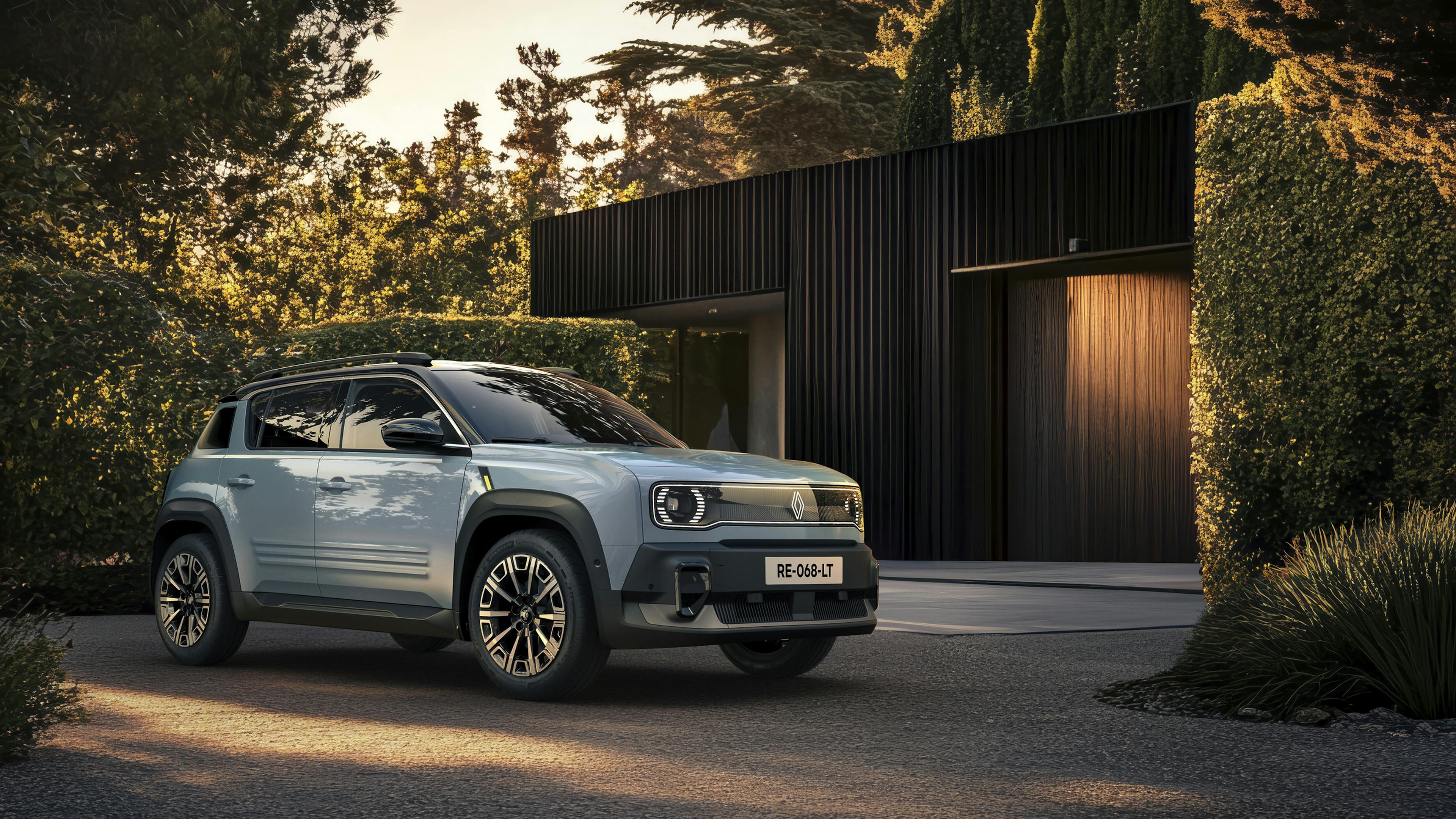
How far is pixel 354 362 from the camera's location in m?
10.0

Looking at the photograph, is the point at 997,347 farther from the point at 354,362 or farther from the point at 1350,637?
the point at 1350,637

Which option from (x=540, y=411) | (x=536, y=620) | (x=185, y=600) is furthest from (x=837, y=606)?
(x=185, y=600)

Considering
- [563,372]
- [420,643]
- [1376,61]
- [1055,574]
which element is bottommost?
[1055,574]

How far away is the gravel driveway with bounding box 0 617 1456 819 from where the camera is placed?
5566 mm

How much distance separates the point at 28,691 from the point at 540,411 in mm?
3467

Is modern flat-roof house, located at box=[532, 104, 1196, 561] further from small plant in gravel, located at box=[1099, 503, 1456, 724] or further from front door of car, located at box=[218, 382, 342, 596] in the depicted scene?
front door of car, located at box=[218, 382, 342, 596]

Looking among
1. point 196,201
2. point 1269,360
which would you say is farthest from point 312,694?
point 196,201

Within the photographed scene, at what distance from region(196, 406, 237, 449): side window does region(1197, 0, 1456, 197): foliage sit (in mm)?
7302

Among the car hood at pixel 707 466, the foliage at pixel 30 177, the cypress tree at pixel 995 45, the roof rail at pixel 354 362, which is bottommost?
the car hood at pixel 707 466

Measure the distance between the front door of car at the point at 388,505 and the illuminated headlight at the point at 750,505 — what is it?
127 centimetres

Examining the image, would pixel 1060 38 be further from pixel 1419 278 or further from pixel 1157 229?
pixel 1419 278

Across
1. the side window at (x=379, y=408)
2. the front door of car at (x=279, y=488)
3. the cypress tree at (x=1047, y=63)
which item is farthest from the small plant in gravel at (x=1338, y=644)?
the cypress tree at (x=1047, y=63)

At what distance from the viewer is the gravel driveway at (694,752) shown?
5566 mm

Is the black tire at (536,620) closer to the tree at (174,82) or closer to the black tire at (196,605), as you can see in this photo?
the black tire at (196,605)
